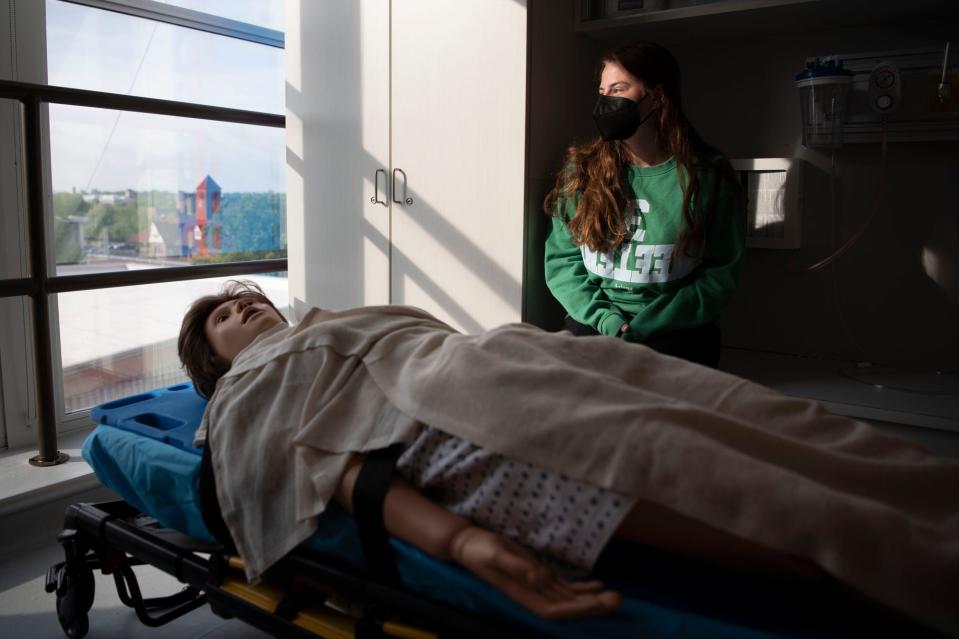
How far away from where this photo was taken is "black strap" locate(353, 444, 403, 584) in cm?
119

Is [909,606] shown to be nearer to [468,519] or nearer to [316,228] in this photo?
[468,519]

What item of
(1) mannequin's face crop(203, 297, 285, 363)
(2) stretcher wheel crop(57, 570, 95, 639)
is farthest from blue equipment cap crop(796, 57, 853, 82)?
(2) stretcher wheel crop(57, 570, 95, 639)

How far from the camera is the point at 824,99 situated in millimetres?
2242

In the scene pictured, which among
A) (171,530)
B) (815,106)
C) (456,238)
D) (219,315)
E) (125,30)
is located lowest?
(171,530)

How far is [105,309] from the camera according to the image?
2.97 m

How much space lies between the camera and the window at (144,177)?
2.62 meters

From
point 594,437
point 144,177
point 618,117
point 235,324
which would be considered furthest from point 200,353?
point 144,177

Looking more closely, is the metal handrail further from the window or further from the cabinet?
the cabinet

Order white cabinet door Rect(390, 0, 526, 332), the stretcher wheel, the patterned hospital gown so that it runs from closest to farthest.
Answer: the patterned hospital gown, the stretcher wheel, white cabinet door Rect(390, 0, 526, 332)

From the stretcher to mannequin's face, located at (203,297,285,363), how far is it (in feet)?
0.57

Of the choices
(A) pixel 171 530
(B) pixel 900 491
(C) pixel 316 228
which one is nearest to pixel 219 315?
(A) pixel 171 530

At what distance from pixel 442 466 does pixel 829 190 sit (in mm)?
1791

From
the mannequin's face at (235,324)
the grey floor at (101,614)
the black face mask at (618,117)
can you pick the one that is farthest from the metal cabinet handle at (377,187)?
the grey floor at (101,614)

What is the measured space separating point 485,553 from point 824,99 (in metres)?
1.83
